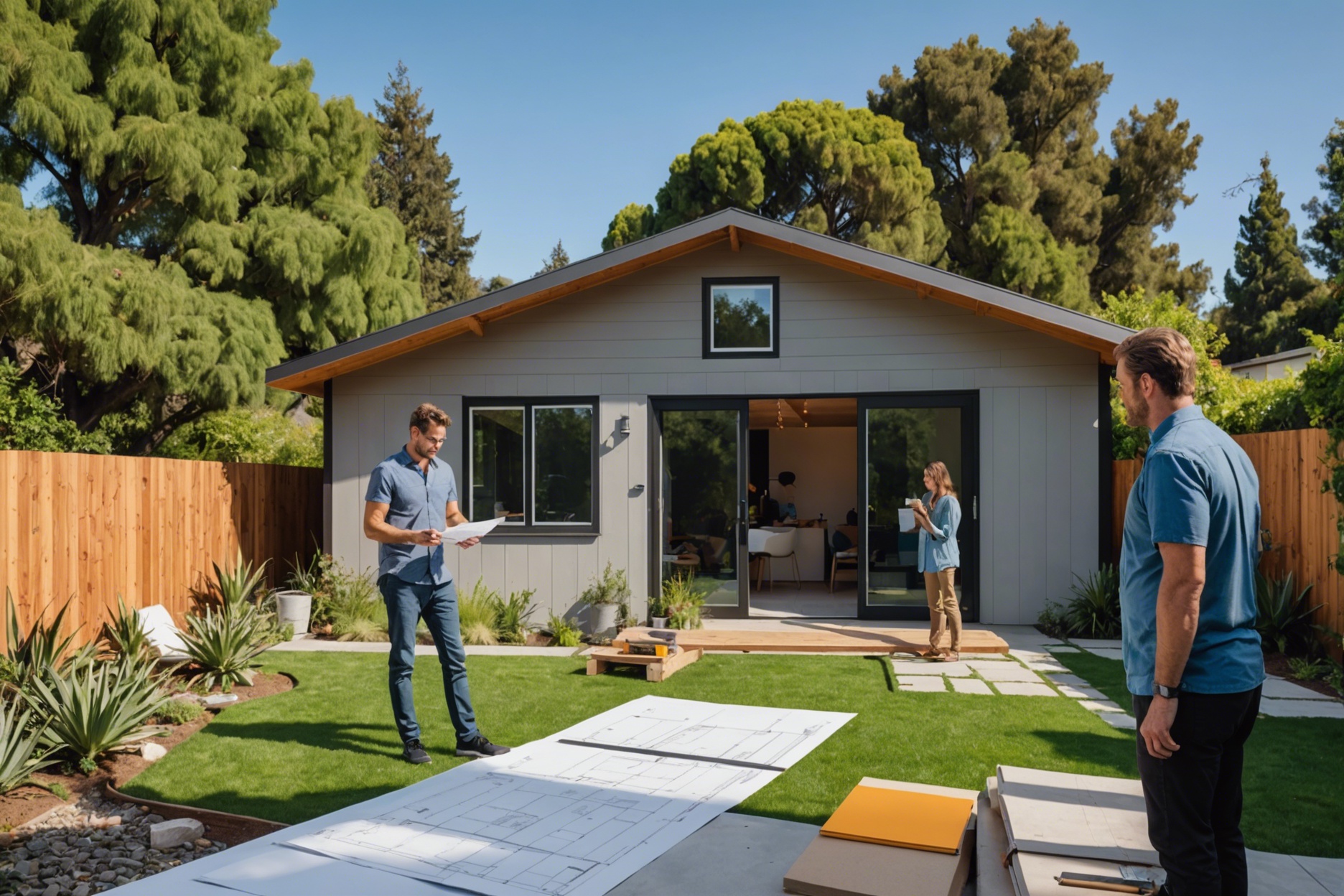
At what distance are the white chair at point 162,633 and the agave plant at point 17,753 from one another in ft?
7.05

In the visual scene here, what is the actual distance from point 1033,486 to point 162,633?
772 cm

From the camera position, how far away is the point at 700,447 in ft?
33.4

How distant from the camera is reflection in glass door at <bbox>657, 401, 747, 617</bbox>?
1012 cm

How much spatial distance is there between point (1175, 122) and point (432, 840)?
27.8 meters

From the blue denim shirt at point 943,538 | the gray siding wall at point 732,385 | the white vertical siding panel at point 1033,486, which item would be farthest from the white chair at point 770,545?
the blue denim shirt at point 943,538

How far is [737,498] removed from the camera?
10.1 meters

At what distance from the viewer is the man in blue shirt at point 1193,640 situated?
2.33 meters

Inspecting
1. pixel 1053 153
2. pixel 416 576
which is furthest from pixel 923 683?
pixel 1053 153

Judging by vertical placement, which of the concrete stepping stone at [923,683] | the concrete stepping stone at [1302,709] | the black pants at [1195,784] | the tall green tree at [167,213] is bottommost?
the concrete stepping stone at [923,683]

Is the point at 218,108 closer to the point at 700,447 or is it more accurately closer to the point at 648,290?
the point at 648,290

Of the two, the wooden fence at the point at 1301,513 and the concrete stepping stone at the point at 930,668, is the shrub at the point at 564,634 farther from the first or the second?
the wooden fence at the point at 1301,513

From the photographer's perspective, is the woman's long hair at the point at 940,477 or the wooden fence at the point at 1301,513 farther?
the woman's long hair at the point at 940,477

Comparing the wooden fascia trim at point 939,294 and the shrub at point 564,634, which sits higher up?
the wooden fascia trim at point 939,294

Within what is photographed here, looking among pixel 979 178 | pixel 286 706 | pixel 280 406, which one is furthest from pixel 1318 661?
pixel 979 178
